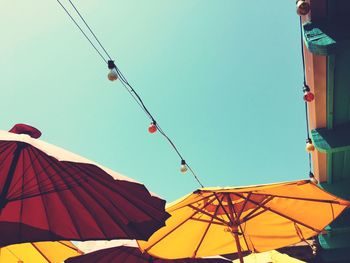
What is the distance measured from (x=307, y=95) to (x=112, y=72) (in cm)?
325

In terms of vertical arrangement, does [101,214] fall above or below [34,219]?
below

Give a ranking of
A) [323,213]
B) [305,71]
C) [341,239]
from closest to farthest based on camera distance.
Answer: [323,213] < [305,71] < [341,239]

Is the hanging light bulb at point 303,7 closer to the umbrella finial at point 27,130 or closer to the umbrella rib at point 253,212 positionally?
the umbrella rib at point 253,212

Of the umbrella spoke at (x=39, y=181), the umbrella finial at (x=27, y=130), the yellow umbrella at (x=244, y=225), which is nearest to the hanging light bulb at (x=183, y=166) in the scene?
the yellow umbrella at (x=244, y=225)

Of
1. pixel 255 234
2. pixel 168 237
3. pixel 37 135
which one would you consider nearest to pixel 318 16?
pixel 255 234

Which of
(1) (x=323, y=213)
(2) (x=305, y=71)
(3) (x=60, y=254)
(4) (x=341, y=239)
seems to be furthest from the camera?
(4) (x=341, y=239)

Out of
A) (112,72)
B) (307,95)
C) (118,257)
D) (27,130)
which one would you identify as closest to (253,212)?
(118,257)

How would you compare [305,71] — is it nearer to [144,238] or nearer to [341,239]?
[144,238]

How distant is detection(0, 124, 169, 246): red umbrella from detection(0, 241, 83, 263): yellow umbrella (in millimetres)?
1282

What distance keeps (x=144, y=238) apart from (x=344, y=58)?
4.33 m

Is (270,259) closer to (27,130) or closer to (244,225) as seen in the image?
(244,225)

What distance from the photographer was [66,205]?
2.54 meters

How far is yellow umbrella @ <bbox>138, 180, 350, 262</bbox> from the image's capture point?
165 inches

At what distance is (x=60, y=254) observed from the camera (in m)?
3.65
